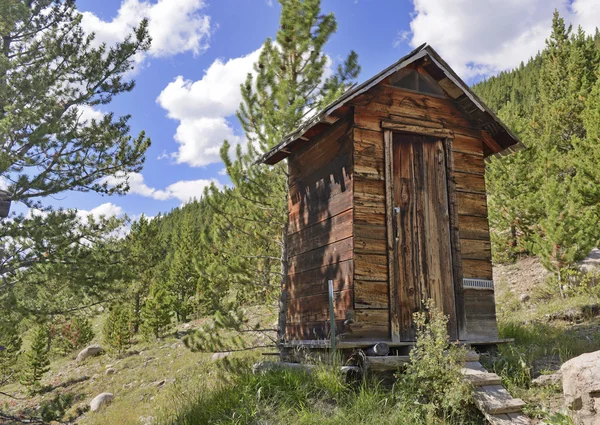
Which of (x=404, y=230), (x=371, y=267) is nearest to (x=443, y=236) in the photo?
(x=404, y=230)

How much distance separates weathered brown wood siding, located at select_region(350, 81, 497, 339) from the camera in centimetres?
700

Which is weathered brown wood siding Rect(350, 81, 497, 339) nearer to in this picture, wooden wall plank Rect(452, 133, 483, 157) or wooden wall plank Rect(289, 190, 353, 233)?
wooden wall plank Rect(452, 133, 483, 157)

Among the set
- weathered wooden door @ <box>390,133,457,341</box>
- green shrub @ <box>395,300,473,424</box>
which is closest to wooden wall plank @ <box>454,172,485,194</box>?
weathered wooden door @ <box>390,133,457,341</box>

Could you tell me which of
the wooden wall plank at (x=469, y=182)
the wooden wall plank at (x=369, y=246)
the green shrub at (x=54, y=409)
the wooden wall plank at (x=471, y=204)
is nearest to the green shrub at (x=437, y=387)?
the wooden wall plank at (x=369, y=246)

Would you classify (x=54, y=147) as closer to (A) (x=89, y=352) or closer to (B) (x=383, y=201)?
Result: (B) (x=383, y=201)

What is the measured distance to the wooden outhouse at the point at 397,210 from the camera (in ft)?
23.4

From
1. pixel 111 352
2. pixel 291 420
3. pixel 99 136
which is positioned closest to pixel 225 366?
pixel 99 136

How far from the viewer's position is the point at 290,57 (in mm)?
13406

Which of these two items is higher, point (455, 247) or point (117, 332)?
point (455, 247)

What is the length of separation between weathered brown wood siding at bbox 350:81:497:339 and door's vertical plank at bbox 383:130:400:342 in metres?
0.07

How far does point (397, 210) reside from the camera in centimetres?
754

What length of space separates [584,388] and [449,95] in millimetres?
5446

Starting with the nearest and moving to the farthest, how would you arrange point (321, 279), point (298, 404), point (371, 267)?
point (298, 404) → point (371, 267) → point (321, 279)

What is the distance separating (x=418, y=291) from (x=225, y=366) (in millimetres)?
6809
